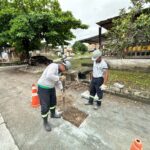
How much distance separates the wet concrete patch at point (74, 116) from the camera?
3.32m

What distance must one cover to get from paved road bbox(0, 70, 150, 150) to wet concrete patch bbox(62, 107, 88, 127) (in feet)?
0.39

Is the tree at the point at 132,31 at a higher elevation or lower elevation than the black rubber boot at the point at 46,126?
higher

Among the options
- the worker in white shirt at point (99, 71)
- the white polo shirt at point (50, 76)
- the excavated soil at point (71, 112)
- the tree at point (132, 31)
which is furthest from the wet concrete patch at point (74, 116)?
the tree at point (132, 31)

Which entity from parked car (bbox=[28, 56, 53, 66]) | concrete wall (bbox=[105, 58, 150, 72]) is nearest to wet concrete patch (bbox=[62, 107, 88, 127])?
concrete wall (bbox=[105, 58, 150, 72])

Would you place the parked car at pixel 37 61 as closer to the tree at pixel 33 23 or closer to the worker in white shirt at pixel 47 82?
the tree at pixel 33 23

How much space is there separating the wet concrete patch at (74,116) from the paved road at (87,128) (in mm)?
119

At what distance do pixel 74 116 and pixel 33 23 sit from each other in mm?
8276

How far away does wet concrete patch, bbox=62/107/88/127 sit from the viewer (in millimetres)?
3315

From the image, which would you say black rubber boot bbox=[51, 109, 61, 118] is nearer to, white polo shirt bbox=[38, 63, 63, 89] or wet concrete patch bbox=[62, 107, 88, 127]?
wet concrete patch bbox=[62, 107, 88, 127]

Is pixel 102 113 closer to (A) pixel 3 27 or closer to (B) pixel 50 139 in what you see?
(B) pixel 50 139

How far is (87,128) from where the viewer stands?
3045 mm

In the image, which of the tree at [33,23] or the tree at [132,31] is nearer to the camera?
the tree at [132,31]

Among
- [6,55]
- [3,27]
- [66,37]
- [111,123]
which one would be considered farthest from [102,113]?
[6,55]

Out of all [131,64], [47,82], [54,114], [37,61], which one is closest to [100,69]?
[47,82]
